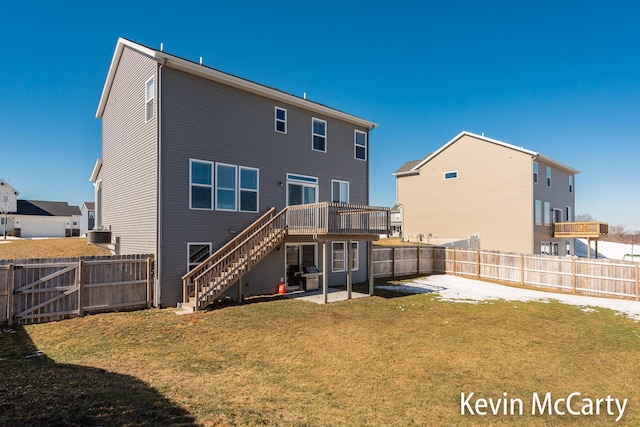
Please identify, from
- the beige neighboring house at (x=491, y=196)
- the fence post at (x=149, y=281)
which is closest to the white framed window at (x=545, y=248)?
the beige neighboring house at (x=491, y=196)

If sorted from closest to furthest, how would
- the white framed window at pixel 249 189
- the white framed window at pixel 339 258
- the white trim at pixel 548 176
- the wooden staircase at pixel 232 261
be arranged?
the wooden staircase at pixel 232 261 < the white framed window at pixel 249 189 < the white framed window at pixel 339 258 < the white trim at pixel 548 176

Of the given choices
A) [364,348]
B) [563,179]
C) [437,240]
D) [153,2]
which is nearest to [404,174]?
[437,240]

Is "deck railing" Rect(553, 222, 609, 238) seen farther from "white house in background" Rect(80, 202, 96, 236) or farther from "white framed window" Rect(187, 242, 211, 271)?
"white house in background" Rect(80, 202, 96, 236)

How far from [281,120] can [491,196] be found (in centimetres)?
1924

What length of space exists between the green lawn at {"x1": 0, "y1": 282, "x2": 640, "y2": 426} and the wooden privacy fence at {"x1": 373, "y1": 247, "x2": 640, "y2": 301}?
472cm

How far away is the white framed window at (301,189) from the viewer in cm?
1475

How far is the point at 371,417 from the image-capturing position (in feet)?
14.3

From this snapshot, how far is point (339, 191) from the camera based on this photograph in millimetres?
16641

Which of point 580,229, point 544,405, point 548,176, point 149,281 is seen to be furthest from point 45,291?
point 580,229

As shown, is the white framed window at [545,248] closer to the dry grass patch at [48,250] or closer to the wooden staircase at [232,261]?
the wooden staircase at [232,261]

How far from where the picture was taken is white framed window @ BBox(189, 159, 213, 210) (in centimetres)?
1191

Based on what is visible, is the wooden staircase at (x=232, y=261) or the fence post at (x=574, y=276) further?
the fence post at (x=574, y=276)

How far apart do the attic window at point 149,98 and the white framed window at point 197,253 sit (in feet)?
15.7

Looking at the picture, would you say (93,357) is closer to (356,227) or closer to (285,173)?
(356,227)
